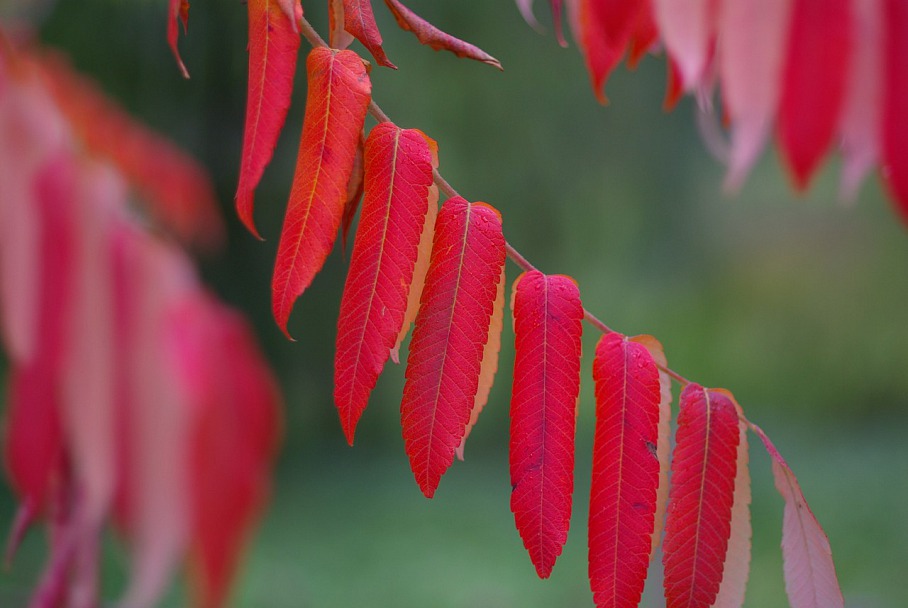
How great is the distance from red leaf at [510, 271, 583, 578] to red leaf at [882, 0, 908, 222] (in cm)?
15

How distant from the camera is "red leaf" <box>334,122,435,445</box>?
0.70 ft

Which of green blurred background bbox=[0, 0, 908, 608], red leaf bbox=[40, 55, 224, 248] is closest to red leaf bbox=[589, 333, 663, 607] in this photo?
red leaf bbox=[40, 55, 224, 248]

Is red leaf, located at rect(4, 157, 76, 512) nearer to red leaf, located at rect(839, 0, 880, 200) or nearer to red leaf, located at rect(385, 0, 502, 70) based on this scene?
red leaf, located at rect(385, 0, 502, 70)

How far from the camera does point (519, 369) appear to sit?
233 millimetres

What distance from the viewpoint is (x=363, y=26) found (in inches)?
8.9

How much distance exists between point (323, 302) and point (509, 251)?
181 centimetres

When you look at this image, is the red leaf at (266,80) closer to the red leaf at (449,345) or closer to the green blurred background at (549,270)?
the red leaf at (449,345)

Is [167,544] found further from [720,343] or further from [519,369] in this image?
[720,343]

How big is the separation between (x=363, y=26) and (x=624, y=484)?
139 mm

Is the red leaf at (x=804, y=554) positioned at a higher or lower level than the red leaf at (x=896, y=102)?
lower

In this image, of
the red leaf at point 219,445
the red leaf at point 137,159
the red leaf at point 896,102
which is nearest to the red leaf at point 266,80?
the red leaf at point 896,102

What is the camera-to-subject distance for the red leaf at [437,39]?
221mm

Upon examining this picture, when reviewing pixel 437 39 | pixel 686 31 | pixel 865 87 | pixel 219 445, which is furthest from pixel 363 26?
pixel 219 445

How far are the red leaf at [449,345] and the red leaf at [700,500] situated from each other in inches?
2.5
